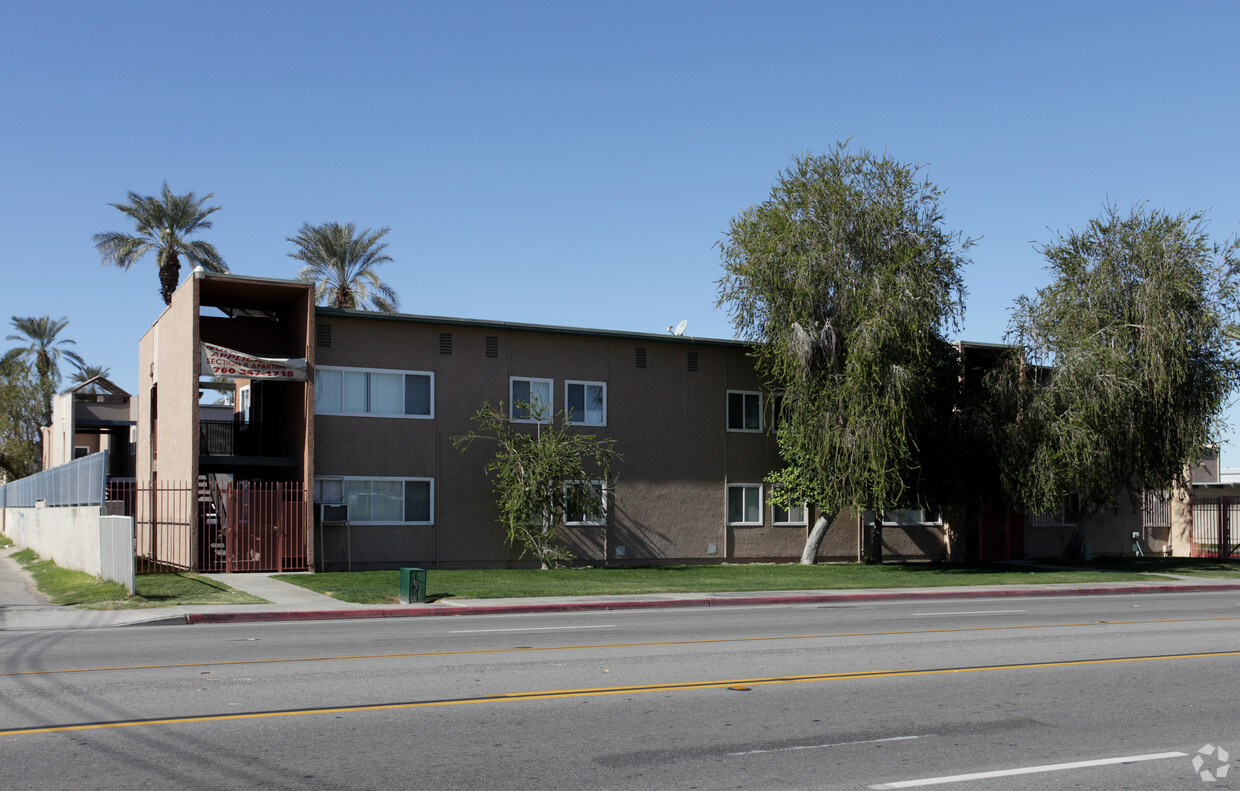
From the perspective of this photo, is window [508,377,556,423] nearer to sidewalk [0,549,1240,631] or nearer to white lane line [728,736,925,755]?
sidewalk [0,549,1240,631]

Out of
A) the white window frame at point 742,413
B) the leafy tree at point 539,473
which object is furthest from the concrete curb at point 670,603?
the white window frame at point 742,413

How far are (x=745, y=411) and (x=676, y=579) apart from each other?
27.9ft

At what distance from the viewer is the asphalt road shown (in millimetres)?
6902

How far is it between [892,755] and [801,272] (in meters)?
22.1

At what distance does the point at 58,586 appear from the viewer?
23844 mm

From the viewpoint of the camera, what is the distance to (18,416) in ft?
207

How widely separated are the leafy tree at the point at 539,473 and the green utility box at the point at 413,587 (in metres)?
7.73

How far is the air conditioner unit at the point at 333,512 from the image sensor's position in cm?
2694

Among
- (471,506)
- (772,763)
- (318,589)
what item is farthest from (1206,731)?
(471,506)

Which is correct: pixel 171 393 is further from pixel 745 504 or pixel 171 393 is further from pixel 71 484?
pixel 745 504

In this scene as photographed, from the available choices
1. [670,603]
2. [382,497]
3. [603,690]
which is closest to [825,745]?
[603,690]

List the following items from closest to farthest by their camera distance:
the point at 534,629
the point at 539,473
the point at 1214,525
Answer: the point at 534,629 < the point at 539,473 < the point at 1214,525

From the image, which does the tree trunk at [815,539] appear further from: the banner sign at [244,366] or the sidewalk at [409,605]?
the banner sign at [244,366]

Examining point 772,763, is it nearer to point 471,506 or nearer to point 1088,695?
point 1088,695
